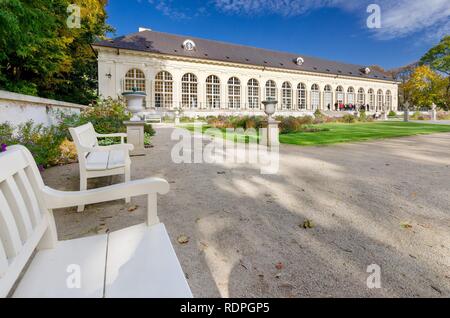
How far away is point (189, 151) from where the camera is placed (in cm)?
734

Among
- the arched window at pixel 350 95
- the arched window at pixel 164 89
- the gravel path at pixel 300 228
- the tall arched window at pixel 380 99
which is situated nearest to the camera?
the gravel path at pixel 300 228

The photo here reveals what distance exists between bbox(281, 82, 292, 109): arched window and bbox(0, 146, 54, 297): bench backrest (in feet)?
137

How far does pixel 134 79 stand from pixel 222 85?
11986 millimetres

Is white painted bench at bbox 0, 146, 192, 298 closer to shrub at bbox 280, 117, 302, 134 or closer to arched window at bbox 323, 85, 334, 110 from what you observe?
shrub at bbox 280, 117, 302, 134

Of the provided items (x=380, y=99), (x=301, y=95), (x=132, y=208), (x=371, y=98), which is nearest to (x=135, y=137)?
(x=132, y=208)

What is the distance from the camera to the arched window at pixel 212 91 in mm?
35625

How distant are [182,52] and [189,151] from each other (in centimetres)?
2975

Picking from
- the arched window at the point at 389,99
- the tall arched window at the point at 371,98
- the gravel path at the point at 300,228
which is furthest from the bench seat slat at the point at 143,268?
the arched window at the point at 389,99

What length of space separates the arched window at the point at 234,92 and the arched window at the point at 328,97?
1674 centimetres

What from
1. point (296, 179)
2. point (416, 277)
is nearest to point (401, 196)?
point (296, 179)

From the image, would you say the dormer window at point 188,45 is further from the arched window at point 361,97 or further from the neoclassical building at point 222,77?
the arched window at point 361,97

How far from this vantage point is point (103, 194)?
1.55 m

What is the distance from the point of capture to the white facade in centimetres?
2914

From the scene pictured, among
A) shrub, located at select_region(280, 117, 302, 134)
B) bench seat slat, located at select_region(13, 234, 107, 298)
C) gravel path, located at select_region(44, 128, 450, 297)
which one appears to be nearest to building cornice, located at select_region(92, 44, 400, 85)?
shrub, located at select_region(280, 117, 302, 134)
